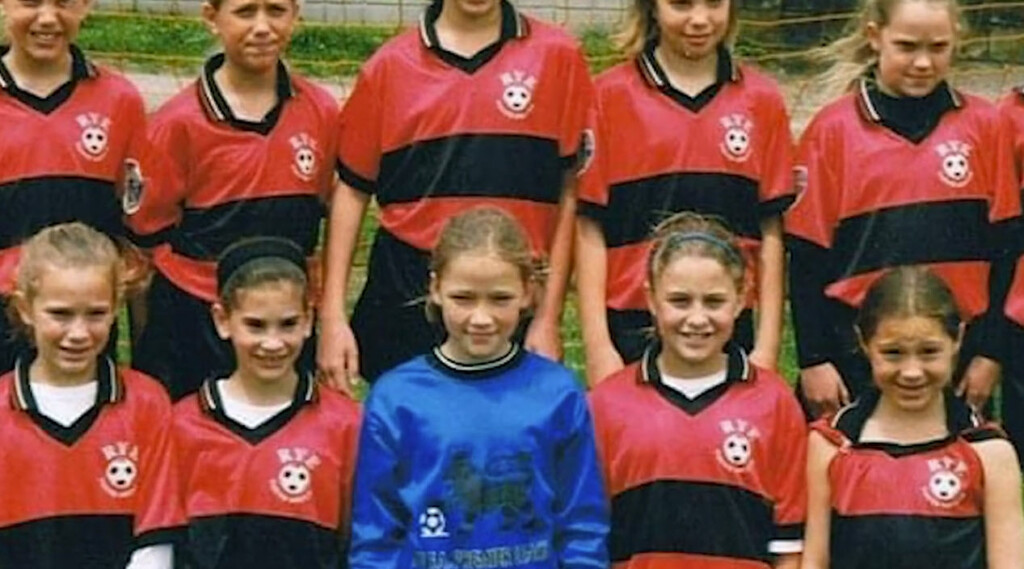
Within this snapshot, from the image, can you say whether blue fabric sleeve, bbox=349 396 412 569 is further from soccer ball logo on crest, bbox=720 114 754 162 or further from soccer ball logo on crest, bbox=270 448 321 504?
soccer ball logo on crest, bbox=720 114 754 162

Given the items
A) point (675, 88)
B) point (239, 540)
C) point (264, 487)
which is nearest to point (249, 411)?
point (264, 487)

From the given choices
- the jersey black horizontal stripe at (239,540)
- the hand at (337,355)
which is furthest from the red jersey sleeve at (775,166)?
the jersey black horizontal stripe at (239,540)

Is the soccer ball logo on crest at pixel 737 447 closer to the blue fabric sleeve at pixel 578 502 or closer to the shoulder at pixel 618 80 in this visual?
the blue fabric sleeve at pixel 578 502

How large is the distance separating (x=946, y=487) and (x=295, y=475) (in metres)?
1.48

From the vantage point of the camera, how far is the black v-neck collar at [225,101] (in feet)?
19.0

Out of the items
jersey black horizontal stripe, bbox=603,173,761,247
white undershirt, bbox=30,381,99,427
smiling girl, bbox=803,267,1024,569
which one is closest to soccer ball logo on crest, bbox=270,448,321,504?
white undershirt, bbox=30,381,99,427

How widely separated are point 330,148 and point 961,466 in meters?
1.80

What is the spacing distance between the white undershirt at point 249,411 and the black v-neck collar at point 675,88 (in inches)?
49.4

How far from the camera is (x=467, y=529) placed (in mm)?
5145

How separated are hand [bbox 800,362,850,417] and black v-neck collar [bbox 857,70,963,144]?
62 cm

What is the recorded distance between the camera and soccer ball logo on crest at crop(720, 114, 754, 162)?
226 inches

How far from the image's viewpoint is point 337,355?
5.78 m

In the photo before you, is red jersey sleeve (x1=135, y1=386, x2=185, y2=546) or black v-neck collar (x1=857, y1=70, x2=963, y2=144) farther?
black v-neck collar (x1=857, y1=70, x2=963, y2=144)

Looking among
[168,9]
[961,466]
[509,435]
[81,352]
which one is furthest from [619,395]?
[168,9]
